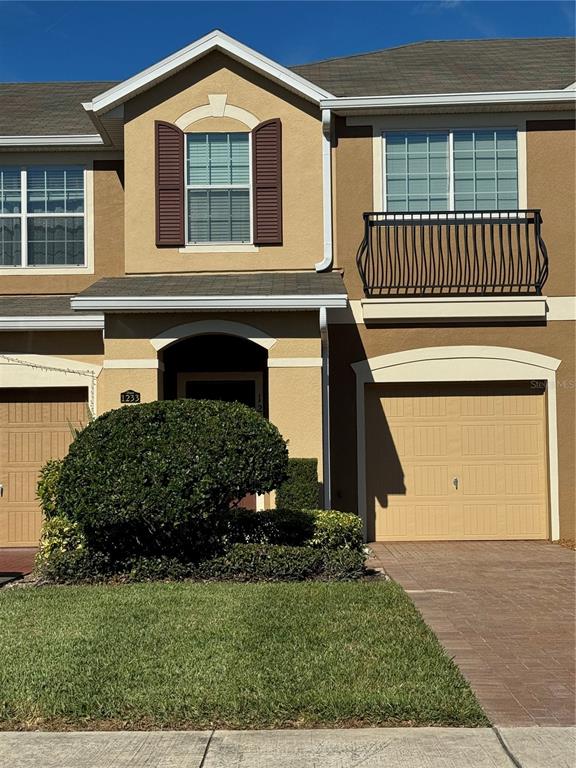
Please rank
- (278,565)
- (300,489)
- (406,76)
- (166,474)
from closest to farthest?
(166,474)
(278,565)
(300,489)
(406,76)

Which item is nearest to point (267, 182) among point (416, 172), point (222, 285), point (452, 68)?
point (222, 285)

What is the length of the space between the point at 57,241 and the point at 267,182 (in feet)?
12.3

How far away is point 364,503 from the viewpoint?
13.7 meters

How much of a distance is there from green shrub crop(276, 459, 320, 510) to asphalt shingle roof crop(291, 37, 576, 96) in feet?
20.3

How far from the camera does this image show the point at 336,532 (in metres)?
10.6

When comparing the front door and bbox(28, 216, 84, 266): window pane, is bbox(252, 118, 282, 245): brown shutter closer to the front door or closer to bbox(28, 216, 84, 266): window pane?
the front door

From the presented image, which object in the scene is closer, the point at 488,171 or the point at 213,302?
the point at 213,302

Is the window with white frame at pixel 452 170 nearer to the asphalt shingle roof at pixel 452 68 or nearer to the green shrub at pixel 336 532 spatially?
the asphalt shingle roof at pixel 452 68

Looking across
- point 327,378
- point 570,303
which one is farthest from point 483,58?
point 327,378

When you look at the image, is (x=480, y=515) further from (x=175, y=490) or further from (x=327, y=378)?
(x=175, y=490)

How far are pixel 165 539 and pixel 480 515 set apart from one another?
19.2ft

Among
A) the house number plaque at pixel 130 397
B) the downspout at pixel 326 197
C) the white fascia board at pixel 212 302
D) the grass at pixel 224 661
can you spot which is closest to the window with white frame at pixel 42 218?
the white fascia board at pixel 212 302

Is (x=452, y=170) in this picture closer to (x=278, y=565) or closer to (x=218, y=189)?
(x=218, y=189)

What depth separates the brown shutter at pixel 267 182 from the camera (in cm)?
1378
